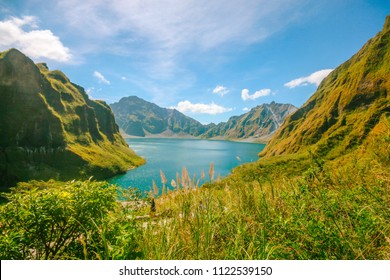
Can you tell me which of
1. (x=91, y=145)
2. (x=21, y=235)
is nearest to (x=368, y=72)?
(x=21, y=235)

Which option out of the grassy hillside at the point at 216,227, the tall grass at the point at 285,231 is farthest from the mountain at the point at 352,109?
the tall grass at the point at 285,231

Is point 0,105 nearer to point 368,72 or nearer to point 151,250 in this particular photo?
point 151,250

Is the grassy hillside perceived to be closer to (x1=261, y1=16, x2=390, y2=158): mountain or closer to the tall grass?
the tall grass

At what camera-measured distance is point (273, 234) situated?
4.86 m

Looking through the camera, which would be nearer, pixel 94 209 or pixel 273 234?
pixel 273 234

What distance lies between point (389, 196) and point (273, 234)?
9.79ft

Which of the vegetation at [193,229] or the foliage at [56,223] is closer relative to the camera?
the vegetation at [193,229]

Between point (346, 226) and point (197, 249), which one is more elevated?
point (346, 226)

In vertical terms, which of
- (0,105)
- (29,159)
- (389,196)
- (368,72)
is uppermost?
(368,72)

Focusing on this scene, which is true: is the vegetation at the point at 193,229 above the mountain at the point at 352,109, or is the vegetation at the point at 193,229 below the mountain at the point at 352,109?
below

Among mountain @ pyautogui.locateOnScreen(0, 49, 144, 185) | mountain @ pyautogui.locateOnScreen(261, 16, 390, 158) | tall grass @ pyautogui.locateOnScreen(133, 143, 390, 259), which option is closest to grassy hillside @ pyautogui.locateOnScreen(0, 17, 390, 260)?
tall grass @ pyautogui.locateOnScreen(133, 143, 390, 259)

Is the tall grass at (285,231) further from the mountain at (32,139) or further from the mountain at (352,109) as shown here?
the mountain at (32,139)

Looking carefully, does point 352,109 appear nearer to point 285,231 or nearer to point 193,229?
point 285,231

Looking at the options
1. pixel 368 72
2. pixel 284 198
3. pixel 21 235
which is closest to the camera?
pixel 21 235
